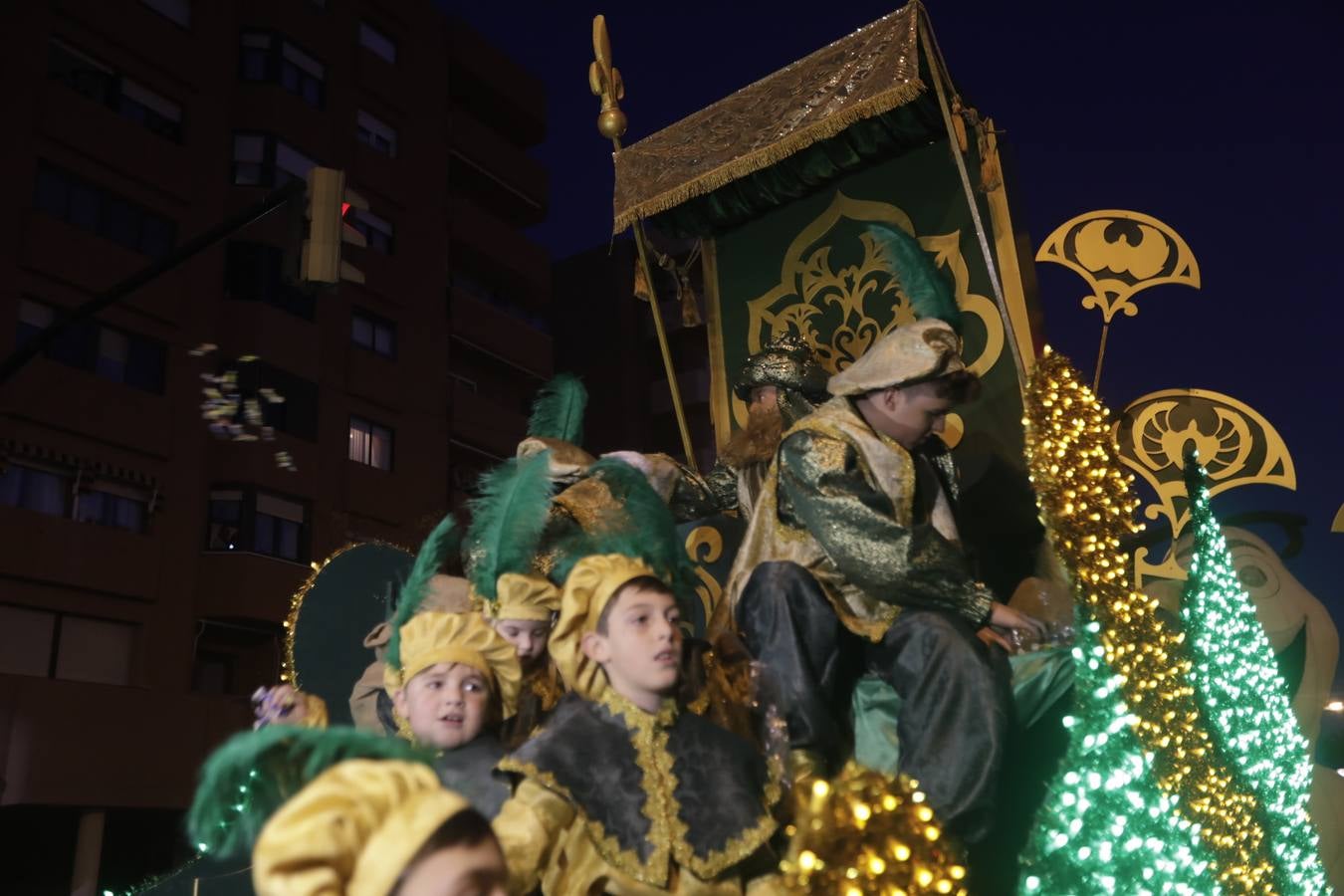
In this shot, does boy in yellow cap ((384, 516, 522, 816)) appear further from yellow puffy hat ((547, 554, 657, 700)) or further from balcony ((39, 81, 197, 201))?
balcony ((39, 81, 197, 201))

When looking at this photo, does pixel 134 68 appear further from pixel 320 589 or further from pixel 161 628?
pixel 320 589

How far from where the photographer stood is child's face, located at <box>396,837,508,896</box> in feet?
5.54

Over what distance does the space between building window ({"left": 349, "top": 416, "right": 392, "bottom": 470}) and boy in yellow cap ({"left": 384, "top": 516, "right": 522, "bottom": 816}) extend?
19.9m

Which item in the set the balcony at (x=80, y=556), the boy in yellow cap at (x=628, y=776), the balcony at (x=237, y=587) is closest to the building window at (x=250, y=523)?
the balcony at (x=237, y=587)

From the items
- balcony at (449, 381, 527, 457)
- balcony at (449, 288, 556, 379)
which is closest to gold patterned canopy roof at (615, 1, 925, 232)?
balcony at (449, 381, 527, 457)

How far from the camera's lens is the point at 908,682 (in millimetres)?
3891

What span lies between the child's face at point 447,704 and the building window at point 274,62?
852 inches

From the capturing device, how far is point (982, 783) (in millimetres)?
3641

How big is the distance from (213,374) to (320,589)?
51.8 feet

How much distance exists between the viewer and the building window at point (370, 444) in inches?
916

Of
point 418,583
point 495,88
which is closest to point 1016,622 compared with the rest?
point 418,583

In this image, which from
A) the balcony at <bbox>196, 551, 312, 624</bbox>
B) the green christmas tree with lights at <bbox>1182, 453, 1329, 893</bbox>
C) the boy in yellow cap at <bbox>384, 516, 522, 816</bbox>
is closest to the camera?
the boy in yellow cap at <bbox>384, 516, 522, 816</bbox>

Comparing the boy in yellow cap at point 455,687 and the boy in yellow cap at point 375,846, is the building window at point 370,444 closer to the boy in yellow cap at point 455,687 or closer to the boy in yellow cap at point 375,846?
the boy in yellow cap at point 455,687

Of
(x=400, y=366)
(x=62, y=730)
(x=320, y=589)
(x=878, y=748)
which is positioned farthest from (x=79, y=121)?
(x=878, y=748)
